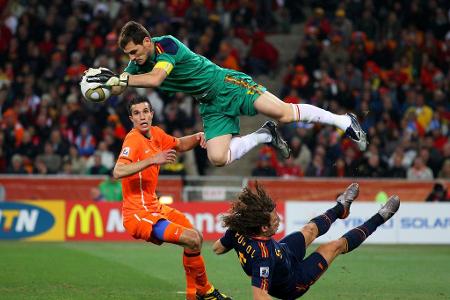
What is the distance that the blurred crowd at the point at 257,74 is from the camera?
21.5 metres

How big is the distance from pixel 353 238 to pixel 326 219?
0.36 metres

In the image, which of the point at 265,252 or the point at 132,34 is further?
the point at 132,34

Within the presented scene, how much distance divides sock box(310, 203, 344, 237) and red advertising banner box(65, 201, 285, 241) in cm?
910

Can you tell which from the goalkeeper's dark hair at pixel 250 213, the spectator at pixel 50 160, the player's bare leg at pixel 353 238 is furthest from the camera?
the spectator at pixel 50 160

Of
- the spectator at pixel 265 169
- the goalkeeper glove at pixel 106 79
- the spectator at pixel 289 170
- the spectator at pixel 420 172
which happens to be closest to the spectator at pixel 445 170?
the spectator at pixel 420 172

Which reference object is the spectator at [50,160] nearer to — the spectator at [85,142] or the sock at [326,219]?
the spectator at [85,142]

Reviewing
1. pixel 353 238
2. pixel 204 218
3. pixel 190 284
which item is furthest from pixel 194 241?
pixel 204 218

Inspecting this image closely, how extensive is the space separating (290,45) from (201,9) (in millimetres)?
2789

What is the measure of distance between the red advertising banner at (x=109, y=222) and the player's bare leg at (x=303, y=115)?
28.3 ft

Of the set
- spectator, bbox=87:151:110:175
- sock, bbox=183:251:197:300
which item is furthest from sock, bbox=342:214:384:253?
spectator, bbox=87:151:110:175

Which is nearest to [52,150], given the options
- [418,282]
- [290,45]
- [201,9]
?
[201,9]

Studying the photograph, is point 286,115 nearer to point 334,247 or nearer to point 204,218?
point 334,247

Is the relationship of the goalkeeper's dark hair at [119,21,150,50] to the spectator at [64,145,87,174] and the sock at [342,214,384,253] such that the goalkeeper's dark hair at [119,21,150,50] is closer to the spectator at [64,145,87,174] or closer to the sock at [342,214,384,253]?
the sock at [342,214,384,253]

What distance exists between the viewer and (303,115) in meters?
10.9
